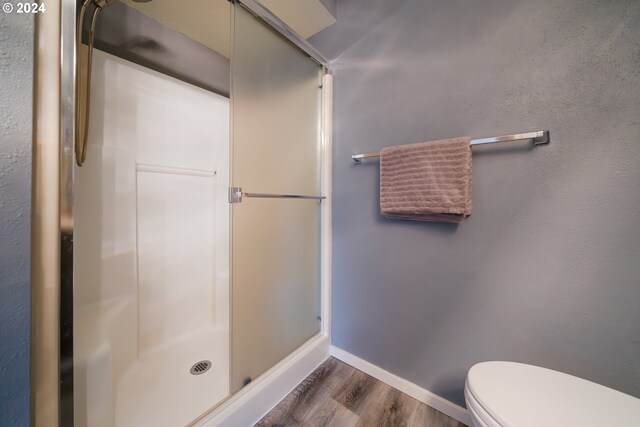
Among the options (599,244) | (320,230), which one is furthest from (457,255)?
(320,230)

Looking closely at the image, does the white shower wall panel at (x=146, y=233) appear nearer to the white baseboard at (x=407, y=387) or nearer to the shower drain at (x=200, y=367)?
the shower drain at (x=200, y=367)

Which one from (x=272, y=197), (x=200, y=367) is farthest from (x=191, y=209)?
(x=200, y=367)

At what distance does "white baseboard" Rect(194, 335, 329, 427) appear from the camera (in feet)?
2.89

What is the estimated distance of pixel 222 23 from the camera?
118 cm

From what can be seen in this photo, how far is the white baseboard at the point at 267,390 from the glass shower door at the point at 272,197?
0.04 m

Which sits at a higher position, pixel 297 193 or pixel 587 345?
pixel 297 193

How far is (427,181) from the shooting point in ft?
3.21

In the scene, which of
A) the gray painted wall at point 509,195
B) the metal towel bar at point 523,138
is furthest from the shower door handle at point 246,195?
the metal towel bar at point 523,138

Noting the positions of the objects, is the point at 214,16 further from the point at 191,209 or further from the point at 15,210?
the point at 15,210

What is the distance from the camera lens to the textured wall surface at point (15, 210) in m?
0.43

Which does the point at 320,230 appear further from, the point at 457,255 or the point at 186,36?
→ the point at 186,36

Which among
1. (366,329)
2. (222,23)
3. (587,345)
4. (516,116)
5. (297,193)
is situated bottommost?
(366,329)

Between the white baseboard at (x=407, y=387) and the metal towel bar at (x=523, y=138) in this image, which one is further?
the white baseboard at (x=407, y=387)

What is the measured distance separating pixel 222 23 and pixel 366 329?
1.83 meters
